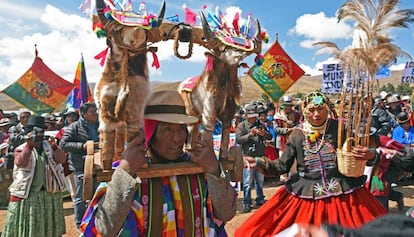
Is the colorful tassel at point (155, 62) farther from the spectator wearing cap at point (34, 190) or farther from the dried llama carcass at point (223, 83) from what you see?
the spectator wearing cap at point (34, 190)

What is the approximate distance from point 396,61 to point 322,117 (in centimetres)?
91

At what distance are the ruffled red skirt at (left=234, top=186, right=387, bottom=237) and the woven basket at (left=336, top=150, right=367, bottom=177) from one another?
9.7 inches

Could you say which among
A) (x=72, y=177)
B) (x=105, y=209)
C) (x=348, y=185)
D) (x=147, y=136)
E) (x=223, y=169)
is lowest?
(x=72, y=177)

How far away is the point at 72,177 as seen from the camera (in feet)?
21.9

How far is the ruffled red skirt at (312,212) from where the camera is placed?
138 inches

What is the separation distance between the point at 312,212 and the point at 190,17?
2398 mm

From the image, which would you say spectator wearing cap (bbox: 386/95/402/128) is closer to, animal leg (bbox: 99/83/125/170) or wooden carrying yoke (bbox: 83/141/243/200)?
wooden carrying yoke (bbox: 83/141/243/200)

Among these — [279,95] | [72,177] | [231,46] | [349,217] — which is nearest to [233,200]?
[231,46]

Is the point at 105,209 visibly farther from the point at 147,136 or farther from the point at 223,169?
the point at 223,169

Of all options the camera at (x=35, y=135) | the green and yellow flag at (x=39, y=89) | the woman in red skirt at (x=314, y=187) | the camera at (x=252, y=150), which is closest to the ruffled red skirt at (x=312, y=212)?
the woman in red skirt at (x=314, y=187)

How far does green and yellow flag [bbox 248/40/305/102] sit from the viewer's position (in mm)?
9789

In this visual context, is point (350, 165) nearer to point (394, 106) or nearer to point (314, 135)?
point (314, 135)

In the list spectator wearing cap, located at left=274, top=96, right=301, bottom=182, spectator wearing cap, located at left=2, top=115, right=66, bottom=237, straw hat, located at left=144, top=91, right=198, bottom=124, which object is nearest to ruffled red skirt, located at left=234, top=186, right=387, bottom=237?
straw hat, located at left=144, top=91, right=198, bottom=124

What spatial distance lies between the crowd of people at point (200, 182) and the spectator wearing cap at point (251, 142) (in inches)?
0.9
